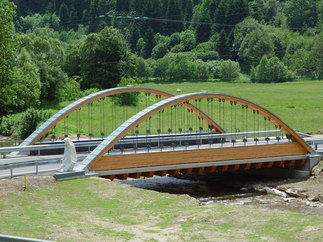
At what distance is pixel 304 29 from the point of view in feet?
468

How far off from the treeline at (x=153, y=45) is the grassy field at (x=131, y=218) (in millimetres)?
22080

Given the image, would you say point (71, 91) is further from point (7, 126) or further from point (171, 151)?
point (171, 151)

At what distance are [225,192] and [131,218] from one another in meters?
16.4

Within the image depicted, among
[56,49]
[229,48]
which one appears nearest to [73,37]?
[229,48]

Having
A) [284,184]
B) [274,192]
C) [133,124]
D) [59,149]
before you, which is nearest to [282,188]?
[274,192]

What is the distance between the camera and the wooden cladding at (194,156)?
33375 millimetres

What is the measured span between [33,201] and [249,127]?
1743 inches

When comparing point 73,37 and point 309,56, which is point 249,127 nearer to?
point 309,56

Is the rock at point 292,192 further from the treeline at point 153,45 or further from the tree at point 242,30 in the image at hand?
the tree at point 242,30

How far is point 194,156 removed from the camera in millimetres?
37000

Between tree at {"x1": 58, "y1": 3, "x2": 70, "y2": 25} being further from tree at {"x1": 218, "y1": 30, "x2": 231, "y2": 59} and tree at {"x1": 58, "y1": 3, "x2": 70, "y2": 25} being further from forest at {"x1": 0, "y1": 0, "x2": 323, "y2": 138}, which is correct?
tree at {"x1": 218, "y1": 30, "x2": 231, "y2": 59}

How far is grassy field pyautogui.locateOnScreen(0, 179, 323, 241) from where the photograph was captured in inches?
776

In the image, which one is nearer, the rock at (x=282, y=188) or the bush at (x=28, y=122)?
the rock at (x=282, y=188)

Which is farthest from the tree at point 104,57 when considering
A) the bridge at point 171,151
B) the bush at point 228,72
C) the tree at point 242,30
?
the tree at point 242,30
